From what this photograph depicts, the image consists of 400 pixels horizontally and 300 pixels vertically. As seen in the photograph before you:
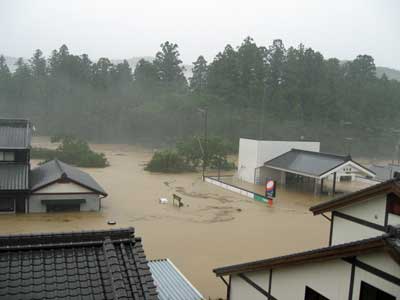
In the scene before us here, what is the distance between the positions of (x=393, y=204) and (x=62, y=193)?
13.5m

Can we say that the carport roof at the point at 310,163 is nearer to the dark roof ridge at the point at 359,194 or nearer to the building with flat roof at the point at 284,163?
the building with flat roof at the point at 284,163

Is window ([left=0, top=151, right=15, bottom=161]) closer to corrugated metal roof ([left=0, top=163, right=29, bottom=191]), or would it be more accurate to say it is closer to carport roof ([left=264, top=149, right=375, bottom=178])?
corrugated metal roof ([left=0, top=163, right=29, bottom=191])

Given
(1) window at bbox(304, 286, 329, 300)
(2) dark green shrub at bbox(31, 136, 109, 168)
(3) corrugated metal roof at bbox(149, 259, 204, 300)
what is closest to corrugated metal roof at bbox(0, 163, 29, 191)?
(3) corrugated metal roof at bbox(149, 259, 204, 300)

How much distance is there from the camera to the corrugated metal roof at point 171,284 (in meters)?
7.48

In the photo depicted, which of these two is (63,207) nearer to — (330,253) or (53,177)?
(53,177)

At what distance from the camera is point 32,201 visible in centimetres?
1560

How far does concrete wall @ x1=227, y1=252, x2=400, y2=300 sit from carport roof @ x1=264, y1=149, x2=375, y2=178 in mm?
16169

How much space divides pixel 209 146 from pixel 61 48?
1659 inches

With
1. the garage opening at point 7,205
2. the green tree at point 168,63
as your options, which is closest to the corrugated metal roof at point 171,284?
the garage opening at point 7,205

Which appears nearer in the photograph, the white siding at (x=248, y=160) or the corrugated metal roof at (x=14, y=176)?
the corrugated metal roof at (x=14, y=176)

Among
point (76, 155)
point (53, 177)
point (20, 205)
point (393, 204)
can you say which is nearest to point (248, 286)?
point (393, 204)

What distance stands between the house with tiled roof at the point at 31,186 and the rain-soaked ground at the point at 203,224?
1.72ft

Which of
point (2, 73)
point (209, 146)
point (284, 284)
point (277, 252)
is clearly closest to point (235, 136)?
point (209, 146)

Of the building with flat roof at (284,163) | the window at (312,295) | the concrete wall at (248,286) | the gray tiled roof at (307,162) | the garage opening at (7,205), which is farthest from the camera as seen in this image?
the building with flat roof at (284,163)
